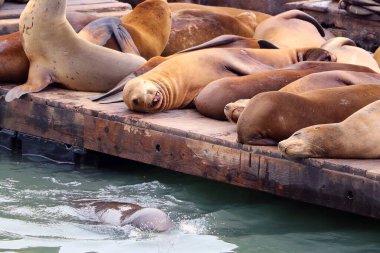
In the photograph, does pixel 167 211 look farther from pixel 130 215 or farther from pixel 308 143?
pixel 308 143

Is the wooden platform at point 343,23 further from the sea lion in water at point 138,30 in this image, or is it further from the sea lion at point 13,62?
the sea lion at point 13,62

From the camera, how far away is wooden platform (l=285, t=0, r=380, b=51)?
1123 cm

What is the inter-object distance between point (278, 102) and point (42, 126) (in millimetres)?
2146

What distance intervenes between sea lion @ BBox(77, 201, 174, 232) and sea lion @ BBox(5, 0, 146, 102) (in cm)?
206

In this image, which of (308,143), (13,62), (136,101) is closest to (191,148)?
(136,101)

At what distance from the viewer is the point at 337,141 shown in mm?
6527

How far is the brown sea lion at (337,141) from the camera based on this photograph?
6.51 meters

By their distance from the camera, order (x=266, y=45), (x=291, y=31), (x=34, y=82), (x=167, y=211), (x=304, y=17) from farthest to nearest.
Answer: (x=304, y=17)
(x=291, y=31)
(x=266, y=45)
(x=34, y=82)
(x=167, y=211)

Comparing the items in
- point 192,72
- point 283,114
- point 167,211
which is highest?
point 283,114

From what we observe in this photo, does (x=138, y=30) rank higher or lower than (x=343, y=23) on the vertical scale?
higher

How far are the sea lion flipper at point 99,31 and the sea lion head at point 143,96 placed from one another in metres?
1.17

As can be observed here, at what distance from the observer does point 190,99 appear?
26.3 feet

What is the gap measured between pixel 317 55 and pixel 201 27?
169cm

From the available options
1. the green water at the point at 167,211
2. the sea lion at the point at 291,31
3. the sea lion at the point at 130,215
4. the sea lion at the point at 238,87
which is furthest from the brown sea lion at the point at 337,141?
the sea lion at the point at 291,31
